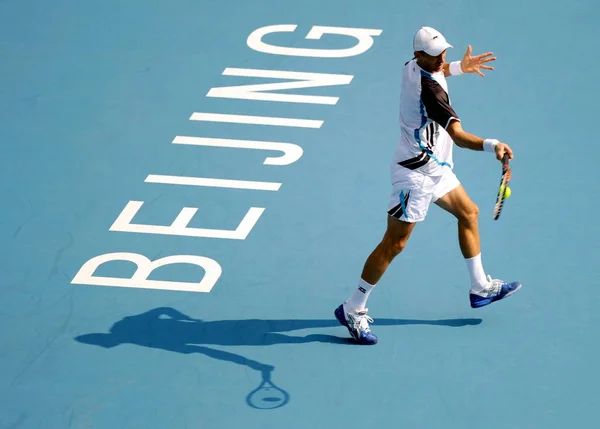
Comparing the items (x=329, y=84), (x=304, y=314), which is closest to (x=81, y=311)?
(x=304, y=314)

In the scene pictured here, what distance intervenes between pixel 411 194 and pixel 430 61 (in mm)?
902

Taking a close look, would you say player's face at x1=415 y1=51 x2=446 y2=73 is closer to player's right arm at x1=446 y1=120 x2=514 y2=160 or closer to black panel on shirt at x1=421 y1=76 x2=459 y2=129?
black panel on shirt at x1=421 y1=76 x2=459 y2=129

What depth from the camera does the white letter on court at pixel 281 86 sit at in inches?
437

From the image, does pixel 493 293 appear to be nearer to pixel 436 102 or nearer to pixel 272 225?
pixel 436 102

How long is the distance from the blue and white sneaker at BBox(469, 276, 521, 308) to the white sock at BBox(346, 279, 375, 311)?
787mm

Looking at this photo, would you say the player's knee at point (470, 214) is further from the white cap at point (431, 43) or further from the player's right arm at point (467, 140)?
the white cap at point (431, 43)

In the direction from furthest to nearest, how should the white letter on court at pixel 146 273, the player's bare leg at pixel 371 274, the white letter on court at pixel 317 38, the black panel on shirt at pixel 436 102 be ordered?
the white letter on court at pixel 317 38
the white letter on court at pixel 146 273
the player's bare leg at pixel 371 274
the black panel on shirt at pixel 436 102

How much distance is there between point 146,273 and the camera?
8.91 metres

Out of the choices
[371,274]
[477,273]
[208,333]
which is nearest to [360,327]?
[371,274]

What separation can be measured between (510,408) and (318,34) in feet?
18.6

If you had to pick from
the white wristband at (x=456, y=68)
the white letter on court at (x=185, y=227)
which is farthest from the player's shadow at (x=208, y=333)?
the white wristband at (x=456, y=68)

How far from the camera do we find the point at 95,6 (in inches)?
503

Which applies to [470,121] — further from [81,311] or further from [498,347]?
[81,311]

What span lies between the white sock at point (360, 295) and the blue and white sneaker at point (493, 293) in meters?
0.79
